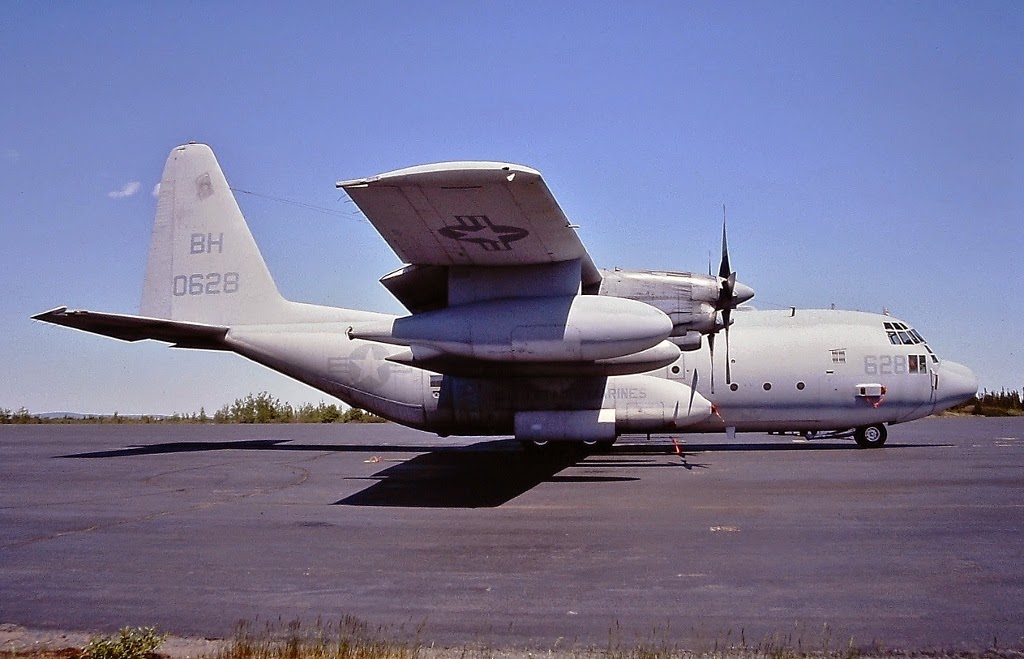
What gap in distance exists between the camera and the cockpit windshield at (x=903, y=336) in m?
20.0

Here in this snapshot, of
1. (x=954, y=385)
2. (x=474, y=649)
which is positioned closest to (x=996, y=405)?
(x=954, y=385)

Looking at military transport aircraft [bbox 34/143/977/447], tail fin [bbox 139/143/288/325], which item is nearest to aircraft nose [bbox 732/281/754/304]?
military transport aircraft [bbox 34/143/977/447]

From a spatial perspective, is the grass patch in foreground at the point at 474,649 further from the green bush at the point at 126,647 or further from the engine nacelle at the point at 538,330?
the engine nacelle at the point at 538,330

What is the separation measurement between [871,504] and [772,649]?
6517 millimetres

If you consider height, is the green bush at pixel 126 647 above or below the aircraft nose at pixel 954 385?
below

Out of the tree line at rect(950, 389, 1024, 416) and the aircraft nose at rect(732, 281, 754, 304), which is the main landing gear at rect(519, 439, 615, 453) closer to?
the aircraft nose at rect(732, 281, 754, 304)

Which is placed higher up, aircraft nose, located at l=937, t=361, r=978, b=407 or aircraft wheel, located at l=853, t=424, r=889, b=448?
aircraft nose, located at l=937, t=361, r=978, b=407

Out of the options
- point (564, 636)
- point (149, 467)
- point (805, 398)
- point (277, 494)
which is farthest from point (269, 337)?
point (564, 636)

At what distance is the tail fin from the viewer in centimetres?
1964

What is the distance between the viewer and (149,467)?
16.7 meters

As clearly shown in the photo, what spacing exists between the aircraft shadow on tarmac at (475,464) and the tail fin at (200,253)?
176 inches

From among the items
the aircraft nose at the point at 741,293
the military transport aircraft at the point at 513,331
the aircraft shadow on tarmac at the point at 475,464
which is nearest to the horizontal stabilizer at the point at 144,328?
the military transport aircraft at the point at 513,331

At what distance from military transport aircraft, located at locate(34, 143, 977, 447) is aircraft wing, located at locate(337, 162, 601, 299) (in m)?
0.04

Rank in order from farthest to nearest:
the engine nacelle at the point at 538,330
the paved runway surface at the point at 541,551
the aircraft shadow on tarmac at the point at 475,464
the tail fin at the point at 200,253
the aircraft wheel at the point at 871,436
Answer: the aircraft wheel at the point at 871,436 < the tail fin at the point at 200,253 < the engine nacelle at the point at 538,330 < the aircraft shadow on tarmac at the point at 475,464 < the paved runway surface at the point at 541,551
